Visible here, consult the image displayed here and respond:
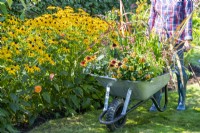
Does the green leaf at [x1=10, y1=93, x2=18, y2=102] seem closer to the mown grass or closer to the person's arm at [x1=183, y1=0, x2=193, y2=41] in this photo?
the mown grass

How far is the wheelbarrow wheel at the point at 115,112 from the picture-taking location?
157 inches

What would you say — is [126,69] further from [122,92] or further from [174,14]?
[174,14]

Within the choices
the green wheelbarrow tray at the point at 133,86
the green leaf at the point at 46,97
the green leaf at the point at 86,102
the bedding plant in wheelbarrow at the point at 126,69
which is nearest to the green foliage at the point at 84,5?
the green leaf at the point at 86,102

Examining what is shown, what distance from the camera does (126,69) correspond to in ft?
12.9

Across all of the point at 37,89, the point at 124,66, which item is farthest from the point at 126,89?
the point at 37,89

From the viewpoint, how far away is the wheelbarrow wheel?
4.00 metres

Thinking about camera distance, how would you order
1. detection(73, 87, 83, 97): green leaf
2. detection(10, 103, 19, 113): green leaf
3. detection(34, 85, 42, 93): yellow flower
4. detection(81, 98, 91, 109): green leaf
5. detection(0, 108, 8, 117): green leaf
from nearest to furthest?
detection(0, 108, 8, 117): green leaf → detection(10, 103, 19, 113): green leaf → detection(34, 85, 42, 93): yellow flower → detection(73, 87, 83, 97): green leaf → detection(81, 98, 91, 109): green leaf

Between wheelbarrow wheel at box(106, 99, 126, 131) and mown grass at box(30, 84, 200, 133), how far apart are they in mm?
55

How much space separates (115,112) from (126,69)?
1.40 ft

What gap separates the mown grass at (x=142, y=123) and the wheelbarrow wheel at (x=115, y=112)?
0.18 feet

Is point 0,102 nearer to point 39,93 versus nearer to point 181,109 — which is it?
point 39,93

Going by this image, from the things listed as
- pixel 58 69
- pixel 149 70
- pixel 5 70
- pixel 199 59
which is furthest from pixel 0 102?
pixel 199 59

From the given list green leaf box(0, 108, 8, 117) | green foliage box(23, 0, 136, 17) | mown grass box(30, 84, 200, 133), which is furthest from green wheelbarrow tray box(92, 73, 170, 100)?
green foliage box(23, 0, 136, 17)

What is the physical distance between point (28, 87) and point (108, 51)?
840 mm
